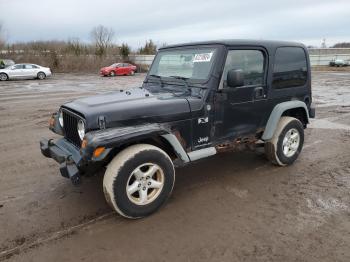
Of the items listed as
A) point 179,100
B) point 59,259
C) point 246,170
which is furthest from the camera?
point 246,170

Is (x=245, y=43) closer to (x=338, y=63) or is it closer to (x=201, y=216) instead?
(x=201, y=216)

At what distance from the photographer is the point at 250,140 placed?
5.01 meters

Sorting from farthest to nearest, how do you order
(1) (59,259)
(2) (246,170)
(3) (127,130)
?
(2) (246,170), (3) (127,130), (1) (59,259)

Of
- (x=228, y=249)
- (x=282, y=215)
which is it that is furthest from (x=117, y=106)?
(x=282, y=215)

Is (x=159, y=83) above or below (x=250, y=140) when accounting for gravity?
above

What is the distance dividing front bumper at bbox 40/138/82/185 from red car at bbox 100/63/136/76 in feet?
93.4

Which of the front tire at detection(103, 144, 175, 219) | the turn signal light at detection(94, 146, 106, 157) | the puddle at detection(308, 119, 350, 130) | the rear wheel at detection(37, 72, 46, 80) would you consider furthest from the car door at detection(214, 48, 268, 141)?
the rear wheel at detection(37, 72, 46, 80)

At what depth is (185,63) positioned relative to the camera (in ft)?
15.3

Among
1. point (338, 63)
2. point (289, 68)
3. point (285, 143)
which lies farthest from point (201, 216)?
point (338, 63)

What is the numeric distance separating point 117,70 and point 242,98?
95.9ft

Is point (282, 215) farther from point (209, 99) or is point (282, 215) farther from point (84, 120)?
point (84, 120)

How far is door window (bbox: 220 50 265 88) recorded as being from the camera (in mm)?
4410

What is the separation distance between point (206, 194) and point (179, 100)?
1.31 metres

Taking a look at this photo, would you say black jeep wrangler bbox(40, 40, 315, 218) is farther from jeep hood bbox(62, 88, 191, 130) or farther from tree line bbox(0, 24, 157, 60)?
tree line bbox(0, 24, 157, 60)
